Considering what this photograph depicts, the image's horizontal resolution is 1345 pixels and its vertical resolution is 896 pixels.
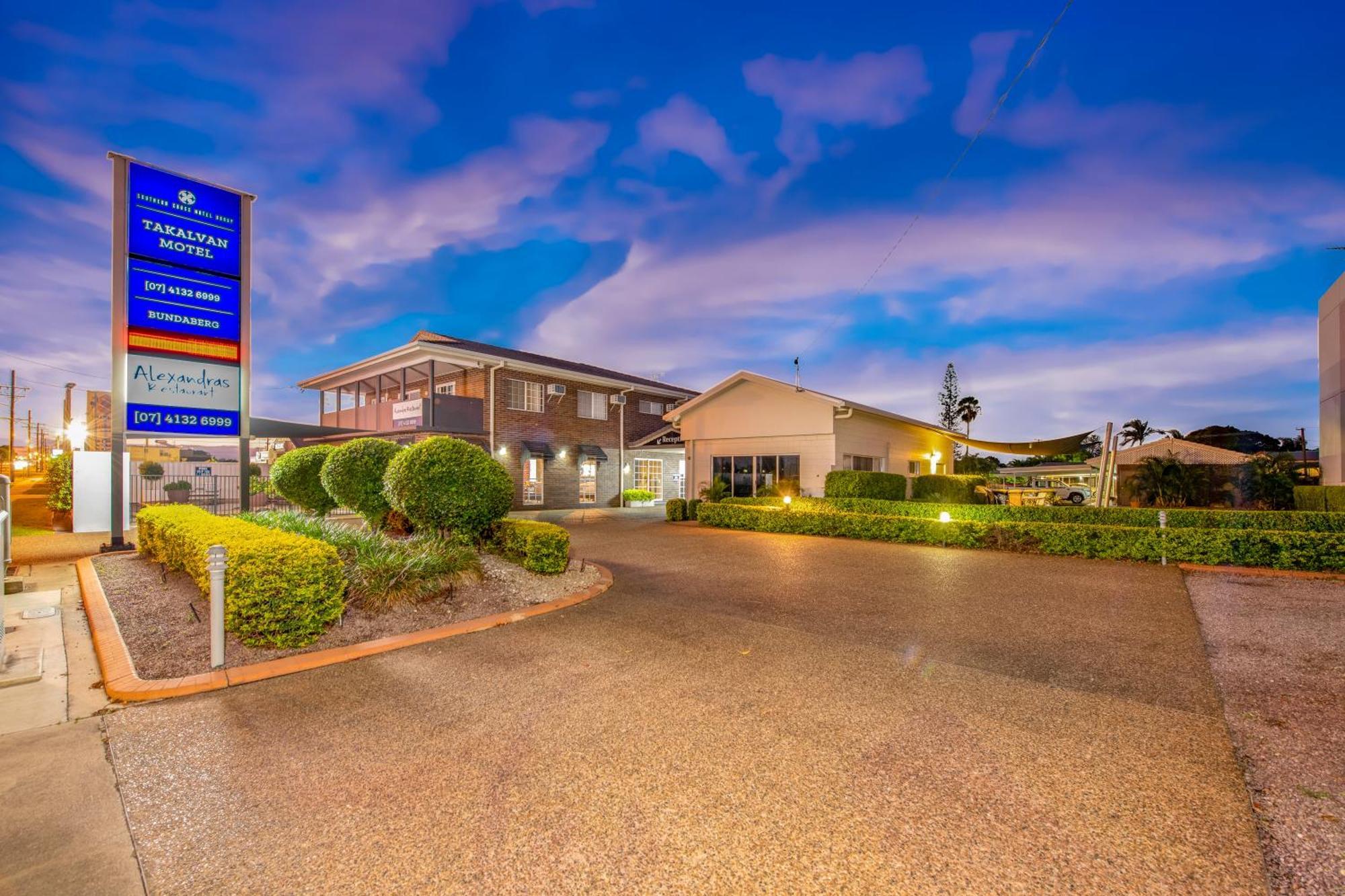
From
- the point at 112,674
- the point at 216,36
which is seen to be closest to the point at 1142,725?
the point at 112,674

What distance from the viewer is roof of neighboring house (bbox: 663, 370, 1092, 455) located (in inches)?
688

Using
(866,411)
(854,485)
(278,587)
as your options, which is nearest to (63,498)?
(278,587)

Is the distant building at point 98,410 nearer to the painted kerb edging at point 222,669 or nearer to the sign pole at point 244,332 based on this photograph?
the sign pole at point 244,332

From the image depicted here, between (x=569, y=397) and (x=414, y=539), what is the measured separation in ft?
49.3

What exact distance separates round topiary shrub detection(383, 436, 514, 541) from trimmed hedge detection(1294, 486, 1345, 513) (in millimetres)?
18989

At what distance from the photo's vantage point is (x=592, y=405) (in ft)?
76.2

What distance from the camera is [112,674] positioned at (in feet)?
14.0

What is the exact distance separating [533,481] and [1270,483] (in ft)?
82.8

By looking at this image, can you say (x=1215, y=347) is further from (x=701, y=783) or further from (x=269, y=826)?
(x=269, y=826)

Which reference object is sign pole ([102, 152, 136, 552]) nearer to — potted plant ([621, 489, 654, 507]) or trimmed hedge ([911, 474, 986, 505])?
potted plant ([621, 489, 654, 507])

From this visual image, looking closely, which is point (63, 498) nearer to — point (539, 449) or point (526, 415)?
point (526, 415)

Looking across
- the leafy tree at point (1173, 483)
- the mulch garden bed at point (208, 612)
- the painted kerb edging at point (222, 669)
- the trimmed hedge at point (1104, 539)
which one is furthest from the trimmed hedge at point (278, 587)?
the leafy tree at point (1173, 483)

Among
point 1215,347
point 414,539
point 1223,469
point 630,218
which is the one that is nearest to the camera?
point 414,539

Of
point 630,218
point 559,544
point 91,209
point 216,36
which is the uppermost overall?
point 630,218
